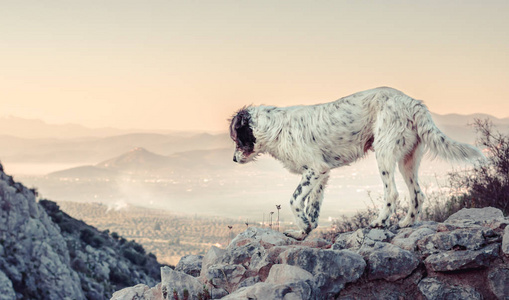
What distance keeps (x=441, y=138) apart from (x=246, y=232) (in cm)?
356

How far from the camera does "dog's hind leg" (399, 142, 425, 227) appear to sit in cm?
920

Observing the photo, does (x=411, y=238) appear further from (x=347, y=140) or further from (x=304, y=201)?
(x=347, y=140)

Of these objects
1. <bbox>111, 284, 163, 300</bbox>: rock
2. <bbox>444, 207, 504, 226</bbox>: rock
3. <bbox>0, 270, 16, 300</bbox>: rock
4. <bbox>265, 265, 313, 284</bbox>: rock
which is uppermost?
<bbox>444, 207, 504, 226</bbox>: rock


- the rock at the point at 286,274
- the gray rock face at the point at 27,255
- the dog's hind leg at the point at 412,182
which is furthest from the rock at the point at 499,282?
the gray rock face at the point at 27,255

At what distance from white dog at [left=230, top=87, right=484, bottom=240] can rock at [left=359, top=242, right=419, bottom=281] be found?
785 millimetres

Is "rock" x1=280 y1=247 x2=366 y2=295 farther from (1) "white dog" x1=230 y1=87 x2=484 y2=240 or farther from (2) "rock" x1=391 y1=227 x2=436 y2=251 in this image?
(1) "white dog" x1=230 y1=87 x2=484 y2=240

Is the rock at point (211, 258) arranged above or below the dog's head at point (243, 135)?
below

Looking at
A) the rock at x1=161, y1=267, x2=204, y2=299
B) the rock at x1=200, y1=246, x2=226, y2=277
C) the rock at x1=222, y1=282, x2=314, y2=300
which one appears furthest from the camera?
the rock at x1=200, y1=246, x2=226, y2=277

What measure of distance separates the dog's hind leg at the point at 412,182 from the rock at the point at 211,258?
3.09m

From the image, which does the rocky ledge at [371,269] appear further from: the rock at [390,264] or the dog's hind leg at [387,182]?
the dog's hind leg at [387,182]

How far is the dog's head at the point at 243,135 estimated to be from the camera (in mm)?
9781

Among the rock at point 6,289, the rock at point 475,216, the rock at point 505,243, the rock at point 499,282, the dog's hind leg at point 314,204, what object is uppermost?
the dog's hind leg at point 314,204

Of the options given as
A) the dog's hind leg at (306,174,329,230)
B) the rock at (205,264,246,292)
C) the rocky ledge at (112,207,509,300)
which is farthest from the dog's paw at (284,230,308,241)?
the rock at (205,264,246,292)

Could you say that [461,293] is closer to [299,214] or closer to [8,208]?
[299,214]
